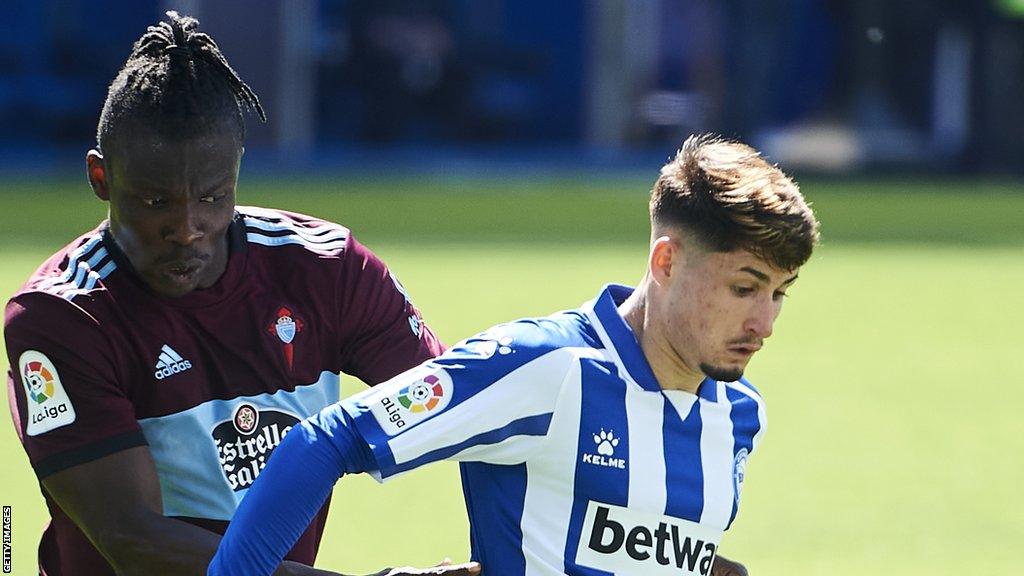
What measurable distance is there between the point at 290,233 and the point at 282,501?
99 centimetres

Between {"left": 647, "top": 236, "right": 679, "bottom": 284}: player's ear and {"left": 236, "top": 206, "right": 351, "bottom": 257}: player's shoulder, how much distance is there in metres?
0.84

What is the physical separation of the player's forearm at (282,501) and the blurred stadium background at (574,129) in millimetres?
7021

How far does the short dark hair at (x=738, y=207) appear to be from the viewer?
125 inches

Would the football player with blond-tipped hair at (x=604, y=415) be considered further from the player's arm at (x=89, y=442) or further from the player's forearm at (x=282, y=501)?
the player's arm at (x=89, y=442)

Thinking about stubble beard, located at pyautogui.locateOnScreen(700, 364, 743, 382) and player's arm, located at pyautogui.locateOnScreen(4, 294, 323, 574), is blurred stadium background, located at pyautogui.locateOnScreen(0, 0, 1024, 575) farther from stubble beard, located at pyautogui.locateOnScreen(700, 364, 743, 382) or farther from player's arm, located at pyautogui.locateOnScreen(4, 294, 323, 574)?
stubble beard, located at pyautogui.locateOnScreen(700, 364, 743, 382)

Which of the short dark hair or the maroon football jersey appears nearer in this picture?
the short dark hair

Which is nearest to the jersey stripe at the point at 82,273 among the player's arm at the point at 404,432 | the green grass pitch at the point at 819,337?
→ the player's arm at the point at 404,432

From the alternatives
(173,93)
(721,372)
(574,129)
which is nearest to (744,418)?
(721,372)

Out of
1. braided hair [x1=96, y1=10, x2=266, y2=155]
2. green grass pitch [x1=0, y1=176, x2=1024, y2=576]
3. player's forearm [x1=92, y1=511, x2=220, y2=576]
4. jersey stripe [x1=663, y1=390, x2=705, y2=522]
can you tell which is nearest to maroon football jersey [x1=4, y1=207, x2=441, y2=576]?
player's forearm [x1=92, y1=511, x2=220, y2=576]

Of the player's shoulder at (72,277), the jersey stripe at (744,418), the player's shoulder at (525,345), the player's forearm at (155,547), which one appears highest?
the player's shoulder at (72,277)

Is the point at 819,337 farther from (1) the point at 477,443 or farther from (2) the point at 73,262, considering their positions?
(1) the point at 477,443

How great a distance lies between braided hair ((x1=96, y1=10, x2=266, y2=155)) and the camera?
11.4 feet

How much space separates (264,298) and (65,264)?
1.41ft

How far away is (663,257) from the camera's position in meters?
3.27
